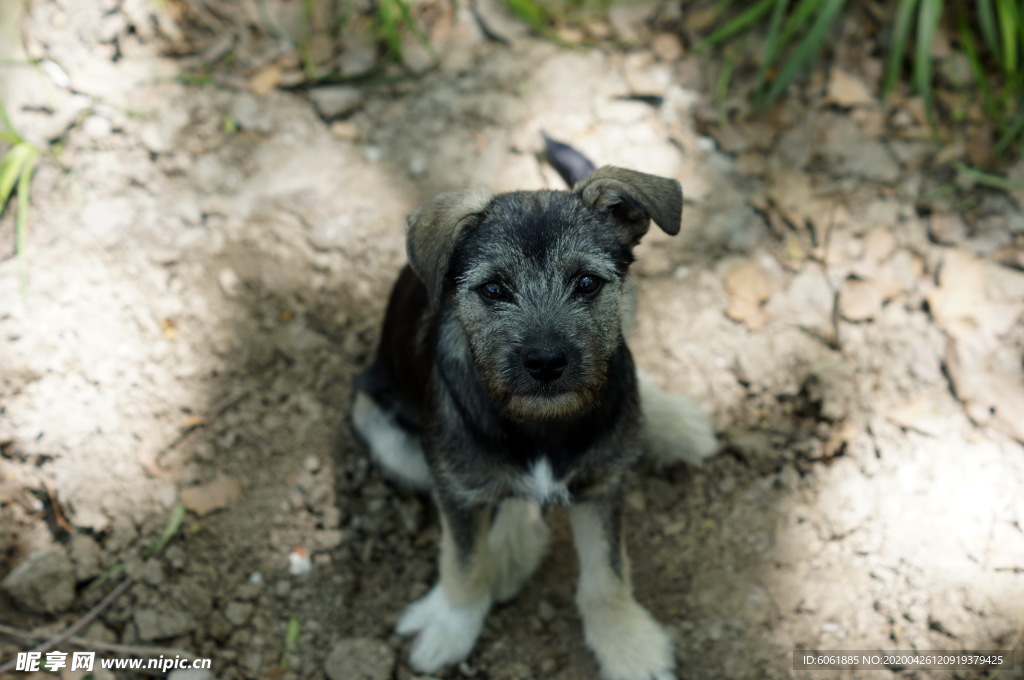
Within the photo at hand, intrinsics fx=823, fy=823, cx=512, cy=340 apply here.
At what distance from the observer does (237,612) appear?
12.1ft

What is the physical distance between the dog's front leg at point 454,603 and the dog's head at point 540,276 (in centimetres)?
86

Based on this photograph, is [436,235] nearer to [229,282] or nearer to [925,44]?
[229,282]

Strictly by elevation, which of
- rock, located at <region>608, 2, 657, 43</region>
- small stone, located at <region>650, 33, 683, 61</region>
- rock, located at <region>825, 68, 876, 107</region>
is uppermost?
rock, located at <region>608, 2, 657, 43</region>

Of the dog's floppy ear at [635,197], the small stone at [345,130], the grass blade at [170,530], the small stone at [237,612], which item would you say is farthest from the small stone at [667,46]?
the small stone at [237,612]

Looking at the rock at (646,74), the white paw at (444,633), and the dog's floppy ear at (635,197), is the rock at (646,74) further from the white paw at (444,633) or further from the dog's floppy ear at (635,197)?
the white paw at (444,633)

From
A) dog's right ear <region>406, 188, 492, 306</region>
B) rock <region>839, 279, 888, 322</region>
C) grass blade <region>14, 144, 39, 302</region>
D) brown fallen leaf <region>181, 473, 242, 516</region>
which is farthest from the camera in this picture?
rock <region>839, 279, 888, 322</region>

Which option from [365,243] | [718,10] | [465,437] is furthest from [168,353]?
[718,10]

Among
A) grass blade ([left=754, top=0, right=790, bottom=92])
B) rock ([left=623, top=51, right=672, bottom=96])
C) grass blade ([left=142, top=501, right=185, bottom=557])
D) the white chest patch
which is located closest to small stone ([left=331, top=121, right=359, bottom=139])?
rock ([left=623, top=51, right=672, bottom=96])

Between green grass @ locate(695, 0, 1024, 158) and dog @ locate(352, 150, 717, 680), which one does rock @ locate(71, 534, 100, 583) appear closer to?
dog @ locate(352, 150, 717, 680)

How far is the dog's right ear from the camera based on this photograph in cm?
274

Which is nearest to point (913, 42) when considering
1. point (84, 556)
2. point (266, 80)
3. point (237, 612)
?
point (266, 80)

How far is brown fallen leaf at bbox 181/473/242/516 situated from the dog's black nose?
1997mm

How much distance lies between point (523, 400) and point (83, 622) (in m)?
2.28

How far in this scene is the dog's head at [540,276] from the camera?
269cm
